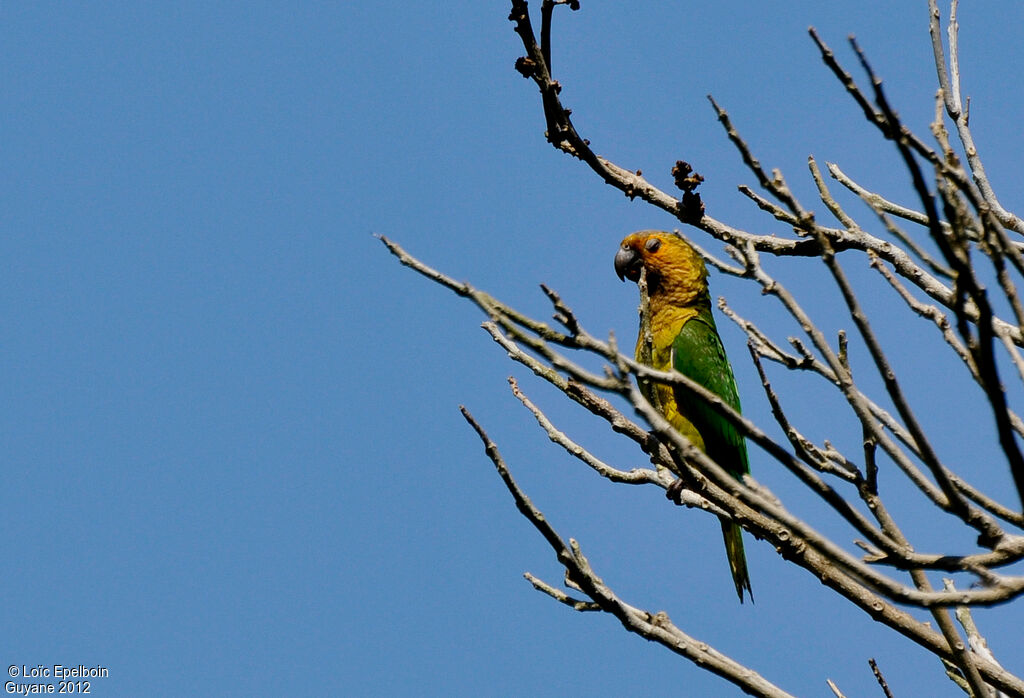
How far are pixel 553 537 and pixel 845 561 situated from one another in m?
1.12

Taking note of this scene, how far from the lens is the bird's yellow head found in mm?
8172

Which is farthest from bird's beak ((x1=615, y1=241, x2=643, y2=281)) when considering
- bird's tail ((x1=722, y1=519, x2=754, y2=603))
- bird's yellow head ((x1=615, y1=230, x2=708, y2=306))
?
bird's tail ((x1=722, y1=519, x2=754, y2=603))

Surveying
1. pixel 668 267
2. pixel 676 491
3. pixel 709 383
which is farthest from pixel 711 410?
pixel 676 491

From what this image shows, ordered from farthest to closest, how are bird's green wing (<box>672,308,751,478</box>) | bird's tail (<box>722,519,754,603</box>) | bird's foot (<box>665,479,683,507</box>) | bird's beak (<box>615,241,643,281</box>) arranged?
1. bird's beak (<box>615,241,643,281</box>)
2. bird's green wing (<box>672,308,751,478</box>)
3. bird's tail (<box>722,519,754,603</box>)
4. bird's foot (<box>665,479,683,507</box>)

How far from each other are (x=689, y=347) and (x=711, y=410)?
941 millimetres

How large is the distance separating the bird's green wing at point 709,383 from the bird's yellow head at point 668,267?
21 cm

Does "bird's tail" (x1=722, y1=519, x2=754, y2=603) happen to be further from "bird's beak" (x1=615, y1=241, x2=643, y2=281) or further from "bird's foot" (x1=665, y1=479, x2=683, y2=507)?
"bird's beak" (x1=615, y1=241, x2=643, y2=281)

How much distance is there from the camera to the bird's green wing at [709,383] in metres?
6.98

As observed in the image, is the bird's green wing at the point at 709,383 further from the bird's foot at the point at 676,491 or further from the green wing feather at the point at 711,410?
the bird's foot at the point at 676,491

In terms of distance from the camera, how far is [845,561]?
8.05 ft

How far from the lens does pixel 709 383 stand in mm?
7359

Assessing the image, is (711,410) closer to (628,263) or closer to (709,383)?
(709,383)

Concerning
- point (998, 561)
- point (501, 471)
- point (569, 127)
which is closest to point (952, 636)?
point (998, 561)

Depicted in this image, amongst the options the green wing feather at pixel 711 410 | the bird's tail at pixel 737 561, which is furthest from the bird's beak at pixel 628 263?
the bird's tail at pixel 737 561
